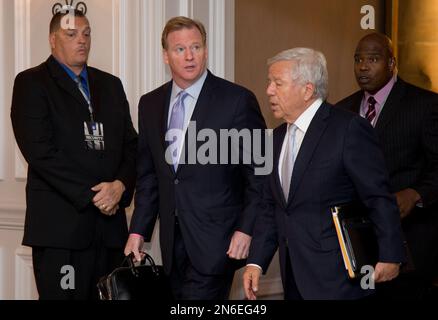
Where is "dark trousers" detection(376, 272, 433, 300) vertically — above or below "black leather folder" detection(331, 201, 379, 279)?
below

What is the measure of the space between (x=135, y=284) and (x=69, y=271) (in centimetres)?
57

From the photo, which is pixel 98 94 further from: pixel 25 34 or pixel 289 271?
pixel 289 271

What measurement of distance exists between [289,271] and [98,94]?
1.58 metres

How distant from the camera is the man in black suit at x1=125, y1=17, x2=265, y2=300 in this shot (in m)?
4.08

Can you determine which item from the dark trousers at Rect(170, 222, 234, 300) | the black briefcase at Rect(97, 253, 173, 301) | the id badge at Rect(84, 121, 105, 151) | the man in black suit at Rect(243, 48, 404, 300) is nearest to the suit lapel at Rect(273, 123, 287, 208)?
the man in black suit at Rect(243, 48, 404, 300)

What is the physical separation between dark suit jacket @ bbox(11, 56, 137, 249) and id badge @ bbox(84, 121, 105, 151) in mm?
22

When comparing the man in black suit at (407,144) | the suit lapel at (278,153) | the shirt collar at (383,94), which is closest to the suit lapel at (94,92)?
the suit lapel at (278,153)

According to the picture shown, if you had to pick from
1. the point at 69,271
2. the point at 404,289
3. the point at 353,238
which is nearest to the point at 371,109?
the point at 404,289

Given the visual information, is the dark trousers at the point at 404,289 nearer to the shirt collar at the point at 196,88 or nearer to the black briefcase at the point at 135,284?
the black briefcase at the point at 135,284

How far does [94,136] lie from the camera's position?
15.0ft

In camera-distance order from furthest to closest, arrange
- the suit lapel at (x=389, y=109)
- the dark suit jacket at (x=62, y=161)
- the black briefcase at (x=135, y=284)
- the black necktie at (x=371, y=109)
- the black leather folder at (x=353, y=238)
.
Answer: the black necktie at (x=371, y=109) < the suit lapel at (x=389, y=109) < the dark suit jacket at (x=62, y=161) < the black briefcase at (x=135, y=284) < the black leather folder at (x=353, y=238)

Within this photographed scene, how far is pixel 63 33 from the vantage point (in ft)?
15.0

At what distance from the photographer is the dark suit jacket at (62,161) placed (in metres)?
4.41

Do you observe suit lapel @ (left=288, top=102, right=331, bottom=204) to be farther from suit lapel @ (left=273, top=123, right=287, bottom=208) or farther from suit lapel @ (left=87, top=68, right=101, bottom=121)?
suit lapel @ (left=87, top=68, right=101, bottom=121)
